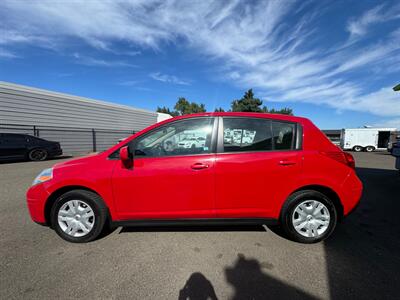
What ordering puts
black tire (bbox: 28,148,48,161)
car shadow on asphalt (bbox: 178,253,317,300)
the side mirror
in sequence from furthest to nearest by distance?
black tire (bbox: 28,148,48,161), the side mirror, car shadow on asphalt (bbox: 178,253,317,300)

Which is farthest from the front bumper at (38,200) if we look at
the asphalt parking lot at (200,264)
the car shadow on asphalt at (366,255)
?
the car shadow on asphalt at (366,255)

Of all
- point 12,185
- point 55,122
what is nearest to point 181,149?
point 12,185

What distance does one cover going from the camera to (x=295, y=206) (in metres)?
2.63

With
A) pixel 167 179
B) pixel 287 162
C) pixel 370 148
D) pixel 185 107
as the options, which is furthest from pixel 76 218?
pixel 185 107

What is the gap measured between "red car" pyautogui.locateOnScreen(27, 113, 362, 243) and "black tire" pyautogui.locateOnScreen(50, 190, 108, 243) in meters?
0.01

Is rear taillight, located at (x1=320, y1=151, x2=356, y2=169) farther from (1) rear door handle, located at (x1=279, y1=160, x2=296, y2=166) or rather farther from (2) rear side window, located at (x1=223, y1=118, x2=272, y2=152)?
(2) rear side window, located at (x1=223, y1=118, x2=272, y2=152)

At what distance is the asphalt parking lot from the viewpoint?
1.87 metres

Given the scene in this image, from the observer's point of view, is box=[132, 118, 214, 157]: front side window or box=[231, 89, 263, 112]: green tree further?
box=[231, 89, 263, 112]: green tree

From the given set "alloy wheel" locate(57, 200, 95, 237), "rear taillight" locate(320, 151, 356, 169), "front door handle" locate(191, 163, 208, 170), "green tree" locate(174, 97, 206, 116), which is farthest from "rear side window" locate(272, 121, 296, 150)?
"green tree" locate(174, 97, 206, 116)

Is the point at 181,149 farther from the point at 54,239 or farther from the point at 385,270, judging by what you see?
the point at 385,270

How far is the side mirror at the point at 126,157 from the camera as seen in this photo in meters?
2.45

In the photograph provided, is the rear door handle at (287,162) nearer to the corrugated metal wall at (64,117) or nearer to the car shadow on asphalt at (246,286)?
the car shadow on asphalt at (246,286)

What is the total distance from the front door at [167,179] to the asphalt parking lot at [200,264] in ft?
1.46

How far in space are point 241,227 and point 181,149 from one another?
1.59 meters
